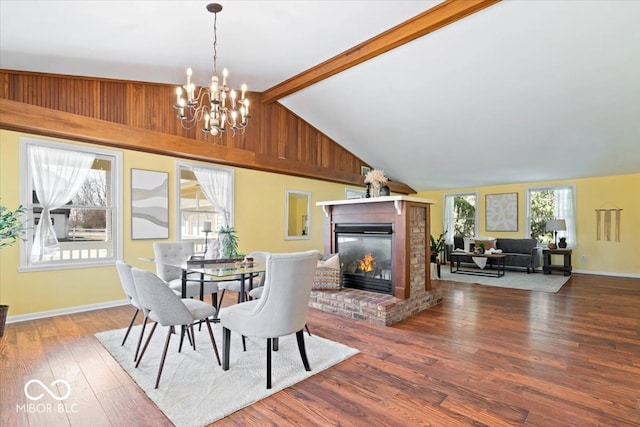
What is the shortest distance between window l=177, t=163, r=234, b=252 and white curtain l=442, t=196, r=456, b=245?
689cm

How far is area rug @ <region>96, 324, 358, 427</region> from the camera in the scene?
206 centimetres

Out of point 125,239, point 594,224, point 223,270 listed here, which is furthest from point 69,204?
point 594,224

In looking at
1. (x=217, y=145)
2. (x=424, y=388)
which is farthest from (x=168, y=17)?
(x=424, y=388)

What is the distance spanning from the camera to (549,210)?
26.9ft

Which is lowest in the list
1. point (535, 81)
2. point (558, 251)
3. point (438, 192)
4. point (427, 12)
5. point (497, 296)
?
point (497, 296)

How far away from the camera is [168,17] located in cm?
319

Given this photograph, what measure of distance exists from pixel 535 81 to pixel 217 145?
5.07 m

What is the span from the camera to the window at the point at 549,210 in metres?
7.82

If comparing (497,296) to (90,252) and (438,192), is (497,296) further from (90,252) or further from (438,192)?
(90,252)

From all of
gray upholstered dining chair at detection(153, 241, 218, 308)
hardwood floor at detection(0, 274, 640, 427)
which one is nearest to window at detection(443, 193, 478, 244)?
hardwood floor at detection(0, 274, 640, 427)

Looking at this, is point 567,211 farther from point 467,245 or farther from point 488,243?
point 467,245

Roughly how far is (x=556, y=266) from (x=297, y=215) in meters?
6.15

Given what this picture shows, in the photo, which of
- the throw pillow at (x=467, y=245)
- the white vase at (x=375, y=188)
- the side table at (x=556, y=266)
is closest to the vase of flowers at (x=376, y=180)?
the white vase at (x=375, y=188)

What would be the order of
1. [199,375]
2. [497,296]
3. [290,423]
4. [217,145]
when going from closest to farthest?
[290,423] → [199,375] → [497,296] → [217,145]
